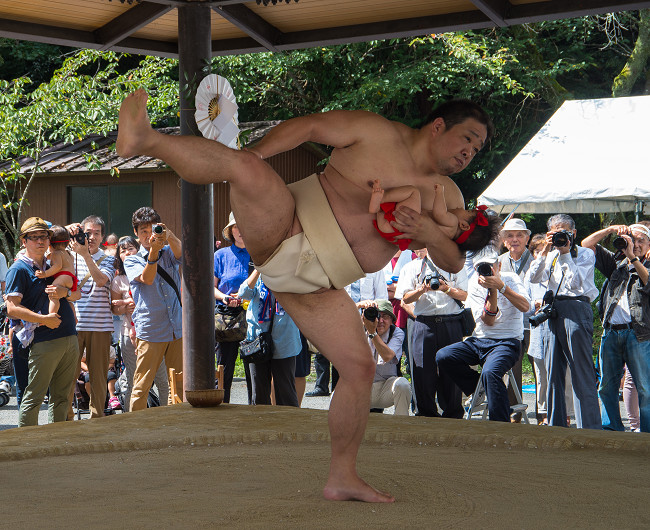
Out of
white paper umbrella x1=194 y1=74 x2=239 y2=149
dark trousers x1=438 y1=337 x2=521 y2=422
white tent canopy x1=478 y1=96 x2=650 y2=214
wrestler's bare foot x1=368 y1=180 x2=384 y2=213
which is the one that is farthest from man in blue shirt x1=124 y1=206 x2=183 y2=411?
white tent canopy x1=478 y1=96 x2=650 y2=214

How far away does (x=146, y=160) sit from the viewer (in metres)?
10.0

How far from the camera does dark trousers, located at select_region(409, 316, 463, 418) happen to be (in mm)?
4535

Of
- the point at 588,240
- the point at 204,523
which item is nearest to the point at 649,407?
the point at 588,240

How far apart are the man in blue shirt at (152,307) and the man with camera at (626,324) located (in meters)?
2.29

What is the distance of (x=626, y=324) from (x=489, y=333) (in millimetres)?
723

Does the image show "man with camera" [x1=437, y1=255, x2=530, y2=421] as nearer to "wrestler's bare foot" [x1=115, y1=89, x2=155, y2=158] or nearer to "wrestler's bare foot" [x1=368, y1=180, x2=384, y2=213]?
"wrestler's bare foot" [x1=368, y1=180, x2=384, y2=213]

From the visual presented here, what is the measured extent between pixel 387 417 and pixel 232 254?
172cm

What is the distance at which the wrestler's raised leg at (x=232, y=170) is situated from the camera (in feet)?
6.44

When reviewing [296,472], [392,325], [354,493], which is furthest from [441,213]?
[392,325]

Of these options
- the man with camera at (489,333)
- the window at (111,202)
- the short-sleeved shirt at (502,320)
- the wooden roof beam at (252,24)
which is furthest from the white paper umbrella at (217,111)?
the window at (111,202)

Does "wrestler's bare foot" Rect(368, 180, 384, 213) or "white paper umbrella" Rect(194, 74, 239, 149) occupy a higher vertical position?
"white paper umbrella" Rect(194, 74, 239, 149)

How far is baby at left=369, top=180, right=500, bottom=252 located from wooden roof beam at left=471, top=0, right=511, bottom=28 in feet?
5.02

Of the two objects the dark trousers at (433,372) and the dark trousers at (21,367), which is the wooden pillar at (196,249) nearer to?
the dark trousers at (21,367)

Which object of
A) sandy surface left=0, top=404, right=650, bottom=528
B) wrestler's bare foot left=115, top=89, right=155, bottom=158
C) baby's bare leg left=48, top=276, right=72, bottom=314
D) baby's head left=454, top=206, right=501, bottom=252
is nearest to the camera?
wrestler's bare foot left=115, top=89, right=155, bottom=158
